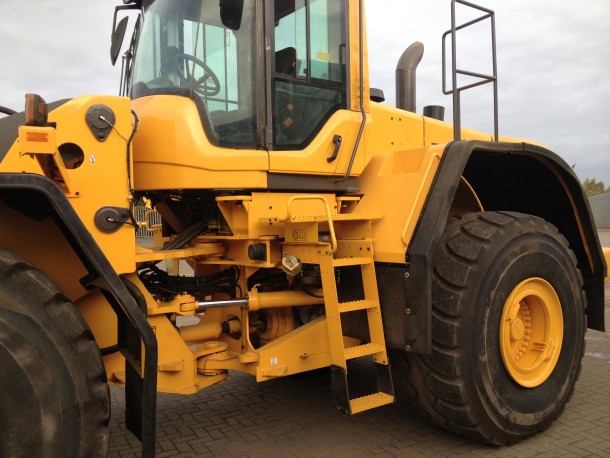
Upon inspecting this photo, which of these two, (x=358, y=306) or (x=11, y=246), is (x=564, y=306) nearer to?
(x=358, y=306)

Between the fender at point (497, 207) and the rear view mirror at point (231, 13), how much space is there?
148 centimetres

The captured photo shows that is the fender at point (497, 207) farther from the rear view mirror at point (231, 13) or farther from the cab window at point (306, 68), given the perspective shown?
the rear view mirror at point (231, 13)

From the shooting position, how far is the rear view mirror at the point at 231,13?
3.13m

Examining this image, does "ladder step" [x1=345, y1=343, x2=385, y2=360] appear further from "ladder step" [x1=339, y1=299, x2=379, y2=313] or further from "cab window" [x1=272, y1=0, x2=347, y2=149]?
"cab window" [x1=272, y1=0, x2=347, y2=149]

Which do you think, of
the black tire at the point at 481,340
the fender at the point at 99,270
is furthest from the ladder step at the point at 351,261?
the fender at the point at 99,270

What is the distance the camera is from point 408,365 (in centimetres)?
329

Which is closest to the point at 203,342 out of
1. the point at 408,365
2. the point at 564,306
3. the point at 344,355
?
the point at 344,355

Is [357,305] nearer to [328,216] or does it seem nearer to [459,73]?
[328,216]

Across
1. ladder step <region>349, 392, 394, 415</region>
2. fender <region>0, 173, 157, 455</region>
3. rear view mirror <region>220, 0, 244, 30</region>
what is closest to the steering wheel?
rear view mirror <region>220, 0, 244, 30</region>

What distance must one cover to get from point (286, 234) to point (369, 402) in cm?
108

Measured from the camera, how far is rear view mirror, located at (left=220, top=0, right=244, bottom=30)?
3.13 metres

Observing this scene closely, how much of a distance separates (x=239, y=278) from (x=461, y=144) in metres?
1.66

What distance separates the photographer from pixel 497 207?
4570mm

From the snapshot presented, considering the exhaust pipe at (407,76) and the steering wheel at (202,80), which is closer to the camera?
the steering wheel at (202,80)
